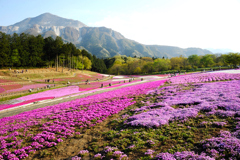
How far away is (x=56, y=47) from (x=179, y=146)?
86.6 m

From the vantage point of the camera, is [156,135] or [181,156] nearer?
[181,156]

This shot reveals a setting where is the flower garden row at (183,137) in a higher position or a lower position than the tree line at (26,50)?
lower

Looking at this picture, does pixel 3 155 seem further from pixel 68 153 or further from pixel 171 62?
pixel 171 62

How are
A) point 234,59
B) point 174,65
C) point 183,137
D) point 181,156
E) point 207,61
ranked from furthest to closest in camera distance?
point 174,65, point 207,61, point 234,59, point 183,137, point 181,156

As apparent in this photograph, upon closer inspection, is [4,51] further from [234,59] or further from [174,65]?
[174,65]

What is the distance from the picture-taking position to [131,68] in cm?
13250

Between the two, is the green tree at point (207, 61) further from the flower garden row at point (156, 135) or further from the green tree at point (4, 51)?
the green tree at point (4, 51)

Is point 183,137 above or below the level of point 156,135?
above

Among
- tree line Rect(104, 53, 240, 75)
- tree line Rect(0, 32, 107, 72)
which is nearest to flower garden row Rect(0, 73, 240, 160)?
tree line Rect(0, 32, 107, 72)

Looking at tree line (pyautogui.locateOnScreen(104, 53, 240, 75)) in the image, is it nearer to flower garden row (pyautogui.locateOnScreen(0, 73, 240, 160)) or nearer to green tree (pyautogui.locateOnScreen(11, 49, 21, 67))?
green tree (pyautogui.locateOnScreen(11, 49, 21, 67))

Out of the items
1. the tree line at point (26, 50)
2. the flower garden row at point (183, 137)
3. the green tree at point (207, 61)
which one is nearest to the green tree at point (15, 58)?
the tree line at point (26, 50)

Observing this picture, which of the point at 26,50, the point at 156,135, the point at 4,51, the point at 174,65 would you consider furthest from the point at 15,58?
the point at 174,65

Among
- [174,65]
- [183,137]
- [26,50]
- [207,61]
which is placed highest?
[26,50]

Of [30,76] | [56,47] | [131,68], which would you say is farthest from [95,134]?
[131,68]
